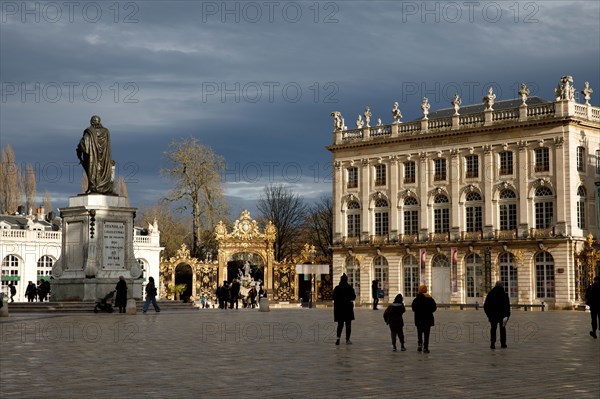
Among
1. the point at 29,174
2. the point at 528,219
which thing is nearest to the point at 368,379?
the point at 528,219

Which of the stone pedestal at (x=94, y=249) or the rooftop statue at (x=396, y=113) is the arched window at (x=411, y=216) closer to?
the rooftop statue at (x=396, y=113)

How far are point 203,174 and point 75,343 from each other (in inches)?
2494

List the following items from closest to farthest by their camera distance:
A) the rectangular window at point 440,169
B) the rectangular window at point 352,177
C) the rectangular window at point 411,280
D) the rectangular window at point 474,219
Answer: the rectangular window at point 474,219, the rectangular window at point 440,169, the rectangular window at point 411,280, the rectangular window at point 352,177

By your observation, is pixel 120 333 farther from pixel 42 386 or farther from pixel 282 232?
pixel 282 232

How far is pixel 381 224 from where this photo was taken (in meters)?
73.1

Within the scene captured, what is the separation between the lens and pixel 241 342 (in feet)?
71.4

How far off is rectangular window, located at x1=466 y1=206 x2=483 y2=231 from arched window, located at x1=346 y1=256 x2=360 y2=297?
9.64 meters

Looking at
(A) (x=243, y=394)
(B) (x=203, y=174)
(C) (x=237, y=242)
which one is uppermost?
(B) (x=203, y=174)

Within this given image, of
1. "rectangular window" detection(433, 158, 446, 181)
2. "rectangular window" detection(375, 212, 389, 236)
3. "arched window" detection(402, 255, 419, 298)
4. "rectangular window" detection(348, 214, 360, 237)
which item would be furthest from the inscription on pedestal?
"rectangular window" detection(348, 214, 360, 237)

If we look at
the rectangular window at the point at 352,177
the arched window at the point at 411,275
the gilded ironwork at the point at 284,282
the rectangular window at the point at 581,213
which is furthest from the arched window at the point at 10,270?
the rectangular window at the point at 581,213

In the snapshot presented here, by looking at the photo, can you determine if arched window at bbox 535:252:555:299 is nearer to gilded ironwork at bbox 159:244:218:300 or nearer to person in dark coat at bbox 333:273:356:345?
gilded ironwork at bbox 159:244:218:300

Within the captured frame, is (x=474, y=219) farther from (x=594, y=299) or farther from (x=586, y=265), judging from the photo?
(x=594, y=299)

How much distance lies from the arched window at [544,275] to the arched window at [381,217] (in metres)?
12.2

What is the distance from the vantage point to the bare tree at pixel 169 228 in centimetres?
9644
